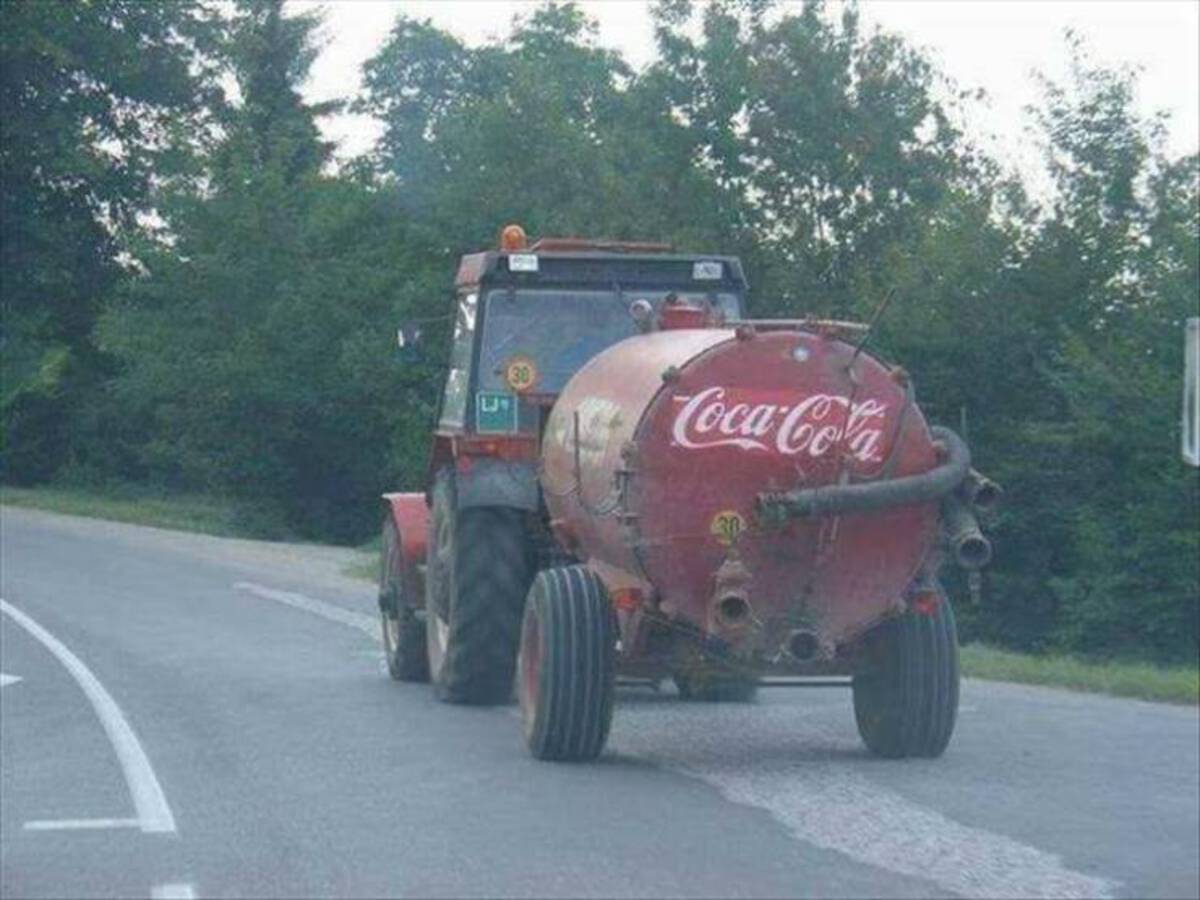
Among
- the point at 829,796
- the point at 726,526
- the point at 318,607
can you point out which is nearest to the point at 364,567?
the point at 318,607

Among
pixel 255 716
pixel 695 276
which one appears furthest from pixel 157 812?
pixel 695 276

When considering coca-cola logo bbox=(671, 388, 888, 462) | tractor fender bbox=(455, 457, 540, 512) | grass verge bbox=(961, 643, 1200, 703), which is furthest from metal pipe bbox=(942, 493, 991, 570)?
grass verge bbox=(961, 643, 1200, 703)

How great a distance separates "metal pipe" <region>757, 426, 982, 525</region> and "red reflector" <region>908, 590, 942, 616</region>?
0.68 metres

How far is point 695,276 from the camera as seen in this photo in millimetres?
16672

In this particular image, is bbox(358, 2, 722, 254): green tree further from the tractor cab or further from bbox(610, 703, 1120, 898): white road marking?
bbox(610, 703, 1120, 898): white road marking

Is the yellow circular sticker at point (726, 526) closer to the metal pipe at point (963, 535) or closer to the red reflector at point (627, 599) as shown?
the red reflector at point (627, 599)

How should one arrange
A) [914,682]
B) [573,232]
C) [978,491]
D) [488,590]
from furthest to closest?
[573,232]
[488,590]
[914,682]
[978,491]

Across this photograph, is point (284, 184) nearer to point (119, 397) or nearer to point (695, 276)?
point (119, 397)

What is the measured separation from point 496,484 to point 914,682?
133 inches

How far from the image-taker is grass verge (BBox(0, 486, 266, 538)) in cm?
3819

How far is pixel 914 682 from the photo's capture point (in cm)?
1355

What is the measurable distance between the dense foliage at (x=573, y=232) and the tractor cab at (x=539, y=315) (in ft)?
44.1

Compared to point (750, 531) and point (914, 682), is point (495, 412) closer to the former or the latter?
point (750, 531)

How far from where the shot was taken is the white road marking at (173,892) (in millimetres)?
9727
